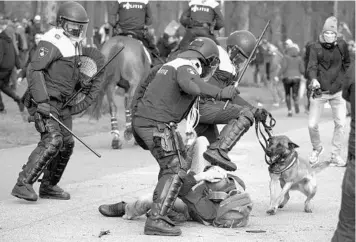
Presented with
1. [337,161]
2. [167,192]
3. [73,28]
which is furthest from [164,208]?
[337,161]

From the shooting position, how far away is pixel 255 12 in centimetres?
4956

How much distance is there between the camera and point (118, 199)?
373 inches

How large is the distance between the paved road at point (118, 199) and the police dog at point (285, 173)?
0.18 m

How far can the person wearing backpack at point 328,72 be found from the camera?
1220cm

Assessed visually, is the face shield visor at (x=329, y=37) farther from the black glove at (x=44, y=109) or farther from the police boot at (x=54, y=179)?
the black glove at (x=44, y=109)

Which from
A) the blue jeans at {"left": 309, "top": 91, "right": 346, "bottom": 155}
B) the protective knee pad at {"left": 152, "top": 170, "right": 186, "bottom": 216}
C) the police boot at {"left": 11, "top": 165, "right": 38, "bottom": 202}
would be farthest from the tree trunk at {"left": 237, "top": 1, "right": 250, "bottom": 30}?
the protective knee pad at {"left": 152, "top": 170, "right": 186, "bottom": 216}

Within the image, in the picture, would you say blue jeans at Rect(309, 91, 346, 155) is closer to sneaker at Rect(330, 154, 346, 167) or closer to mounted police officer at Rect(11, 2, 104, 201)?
sneaker at Rect(330, 154, 346, 167)

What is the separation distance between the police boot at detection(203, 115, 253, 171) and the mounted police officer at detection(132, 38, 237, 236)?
0.82 feet

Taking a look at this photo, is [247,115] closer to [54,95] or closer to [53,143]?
[53,143]

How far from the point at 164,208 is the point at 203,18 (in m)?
8.09

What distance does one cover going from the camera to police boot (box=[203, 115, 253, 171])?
24.8 feet

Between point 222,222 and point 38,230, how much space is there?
1573 mm

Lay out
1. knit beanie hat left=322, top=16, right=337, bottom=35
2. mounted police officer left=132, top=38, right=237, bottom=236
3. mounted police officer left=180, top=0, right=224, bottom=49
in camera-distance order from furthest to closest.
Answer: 1. mounted police officer left=180, top=0, right=224, bottom=49
2. knit beanie hat left=322, top=16, right=337, bottom=35
3. mounted police officer left=132, top=38, right=237, bottom=236

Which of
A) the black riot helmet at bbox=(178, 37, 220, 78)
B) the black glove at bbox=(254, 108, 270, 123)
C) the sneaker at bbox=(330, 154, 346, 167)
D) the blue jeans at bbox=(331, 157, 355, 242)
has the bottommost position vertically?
the sneaker at bbox=(330, 154, 346, 167)
